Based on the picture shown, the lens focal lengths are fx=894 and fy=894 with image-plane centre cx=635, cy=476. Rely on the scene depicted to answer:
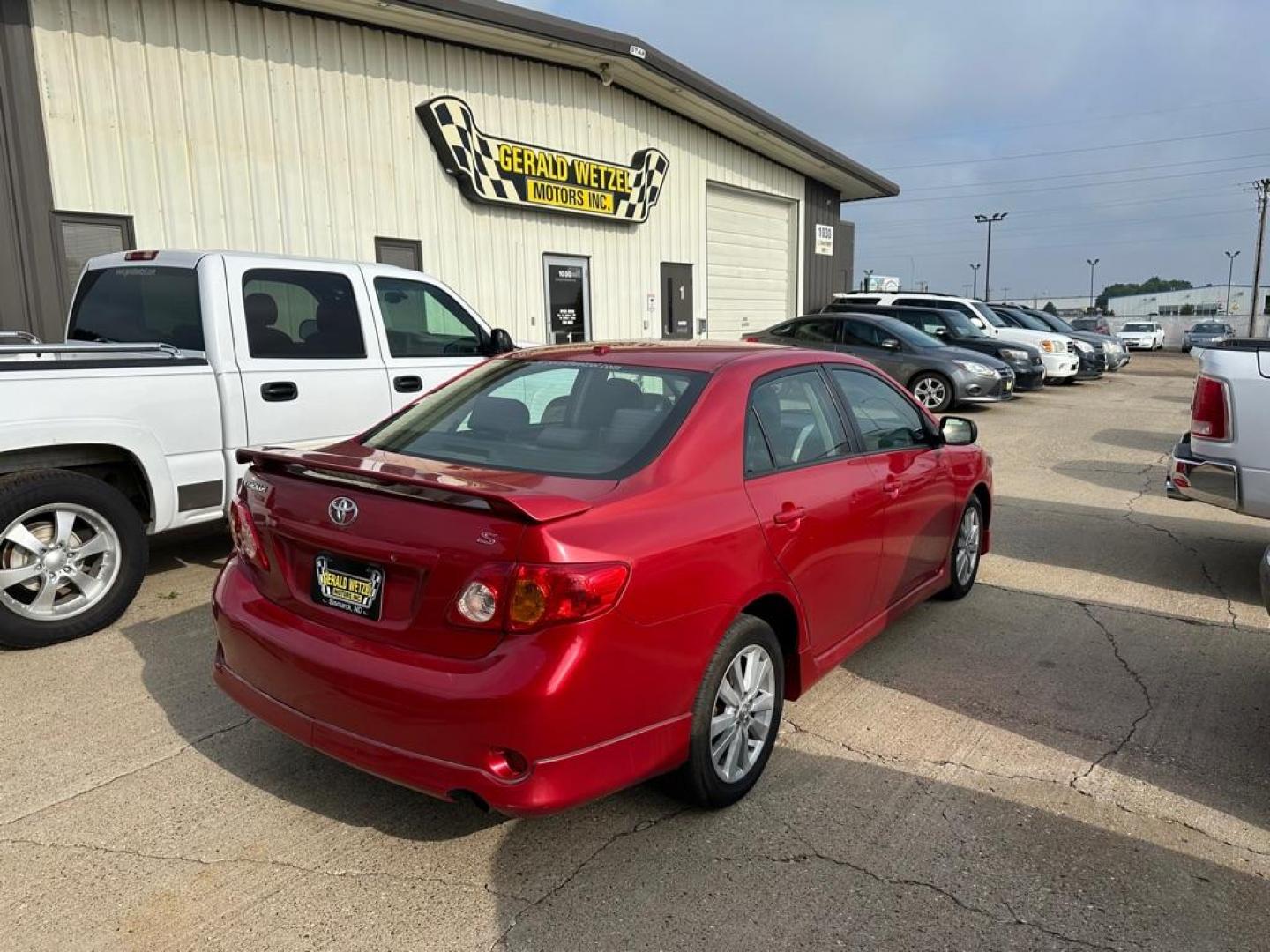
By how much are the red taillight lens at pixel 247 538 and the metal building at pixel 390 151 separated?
6.72 meters

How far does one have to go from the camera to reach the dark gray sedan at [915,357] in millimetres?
14484

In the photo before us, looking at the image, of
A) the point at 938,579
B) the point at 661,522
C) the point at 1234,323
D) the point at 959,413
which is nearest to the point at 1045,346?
the point at 959,413

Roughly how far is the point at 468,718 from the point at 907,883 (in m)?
1.46

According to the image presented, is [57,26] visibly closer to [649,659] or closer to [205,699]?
[205,699]

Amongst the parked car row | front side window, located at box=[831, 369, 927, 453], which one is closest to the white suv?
the parked car row

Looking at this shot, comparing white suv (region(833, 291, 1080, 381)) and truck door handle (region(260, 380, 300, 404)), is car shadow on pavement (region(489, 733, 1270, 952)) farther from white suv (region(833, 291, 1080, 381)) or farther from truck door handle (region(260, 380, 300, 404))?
white suv (region(833, 291, 1080, 381))

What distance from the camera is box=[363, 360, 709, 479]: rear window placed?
3.10m

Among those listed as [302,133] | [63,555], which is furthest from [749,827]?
[302,133]

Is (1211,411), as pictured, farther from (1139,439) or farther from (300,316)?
(1139,439)

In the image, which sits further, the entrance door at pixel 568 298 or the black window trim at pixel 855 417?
the entrance door at pixel 568 298

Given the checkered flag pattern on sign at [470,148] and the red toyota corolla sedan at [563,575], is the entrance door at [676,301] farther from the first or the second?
the red toyota corolla sedan at [563,575]

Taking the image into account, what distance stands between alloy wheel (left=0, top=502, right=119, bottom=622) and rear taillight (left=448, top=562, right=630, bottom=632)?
3062mm

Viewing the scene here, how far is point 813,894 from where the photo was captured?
2.73 meters

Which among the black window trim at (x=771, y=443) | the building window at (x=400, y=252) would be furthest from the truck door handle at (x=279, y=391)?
the building window at (x=400, y=252)
